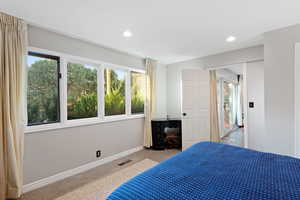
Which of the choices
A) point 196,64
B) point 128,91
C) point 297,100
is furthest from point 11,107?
point 297,100

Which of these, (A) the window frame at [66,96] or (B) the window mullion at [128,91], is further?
(B) the window mullion at [128,91]

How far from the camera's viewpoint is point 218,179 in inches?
41.1

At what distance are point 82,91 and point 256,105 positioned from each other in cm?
361

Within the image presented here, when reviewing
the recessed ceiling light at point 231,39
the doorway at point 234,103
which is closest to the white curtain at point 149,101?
the recessed ceiling light at point 231,39

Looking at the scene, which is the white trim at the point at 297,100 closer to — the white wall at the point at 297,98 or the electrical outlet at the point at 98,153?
the white wall at the point at 297,98

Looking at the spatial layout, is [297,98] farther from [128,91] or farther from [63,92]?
[63,92]

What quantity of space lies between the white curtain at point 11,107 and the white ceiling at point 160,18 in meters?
0.26

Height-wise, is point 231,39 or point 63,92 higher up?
point 231,39

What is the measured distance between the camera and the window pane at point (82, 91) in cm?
268

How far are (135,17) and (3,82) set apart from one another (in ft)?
6.09

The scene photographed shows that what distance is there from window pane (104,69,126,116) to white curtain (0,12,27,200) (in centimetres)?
149

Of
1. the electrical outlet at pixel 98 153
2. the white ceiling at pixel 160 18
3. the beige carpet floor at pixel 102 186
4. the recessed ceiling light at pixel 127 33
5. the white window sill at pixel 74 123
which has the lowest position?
the beige carpet floor at pixel 102 186

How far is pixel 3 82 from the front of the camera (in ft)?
5.97

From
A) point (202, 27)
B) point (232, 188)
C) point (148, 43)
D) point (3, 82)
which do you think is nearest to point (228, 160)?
point (232, 188)
